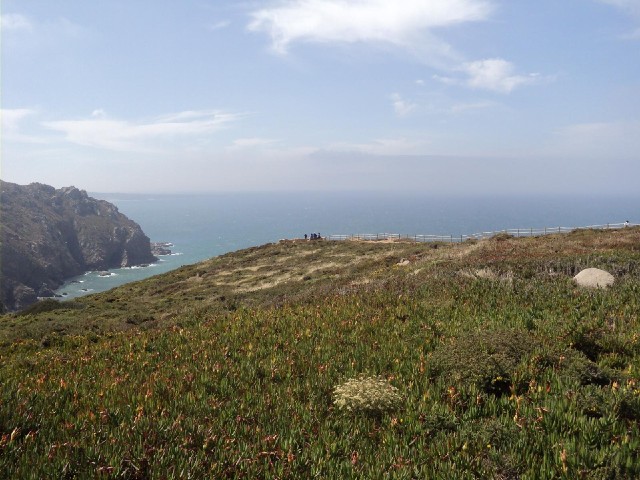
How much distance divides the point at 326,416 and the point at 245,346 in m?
4.59

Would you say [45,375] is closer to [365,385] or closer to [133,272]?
[365,385]

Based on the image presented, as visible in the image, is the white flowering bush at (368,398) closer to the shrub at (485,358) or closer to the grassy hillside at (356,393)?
the grassy hillside at (356,393)

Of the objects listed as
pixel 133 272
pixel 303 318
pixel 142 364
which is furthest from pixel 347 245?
pixel 133 272

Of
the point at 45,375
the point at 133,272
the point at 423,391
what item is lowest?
the point at 133,272

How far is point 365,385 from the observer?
271 inches

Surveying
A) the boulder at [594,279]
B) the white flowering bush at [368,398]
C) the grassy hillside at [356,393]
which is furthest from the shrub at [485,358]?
the boulder at [594,279]

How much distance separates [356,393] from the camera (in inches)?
266

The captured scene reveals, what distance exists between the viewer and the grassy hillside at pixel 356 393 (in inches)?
189

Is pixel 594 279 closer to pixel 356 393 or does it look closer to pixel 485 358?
pixel 485 358

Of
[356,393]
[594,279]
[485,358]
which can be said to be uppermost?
[594,279]

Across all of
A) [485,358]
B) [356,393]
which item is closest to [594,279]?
[485,358]

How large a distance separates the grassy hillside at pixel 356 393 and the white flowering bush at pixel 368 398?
0.03 metres

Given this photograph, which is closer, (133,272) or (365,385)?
(365,385)

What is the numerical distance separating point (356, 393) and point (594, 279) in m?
12.1
